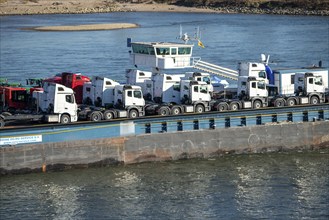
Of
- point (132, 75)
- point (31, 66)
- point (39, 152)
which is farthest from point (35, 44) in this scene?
point (39, 152)

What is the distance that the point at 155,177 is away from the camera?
142 feet

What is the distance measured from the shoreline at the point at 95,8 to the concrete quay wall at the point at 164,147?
359ft

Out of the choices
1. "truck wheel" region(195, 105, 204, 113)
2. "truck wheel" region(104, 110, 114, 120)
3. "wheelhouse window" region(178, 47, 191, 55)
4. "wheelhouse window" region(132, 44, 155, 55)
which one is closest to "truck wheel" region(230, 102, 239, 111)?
"truck wheel" region(195, 105, 204, 113)

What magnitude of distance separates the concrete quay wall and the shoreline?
109498mm

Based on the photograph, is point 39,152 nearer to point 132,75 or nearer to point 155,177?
point 155,177

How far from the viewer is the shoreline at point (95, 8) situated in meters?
166

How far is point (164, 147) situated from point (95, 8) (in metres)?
136

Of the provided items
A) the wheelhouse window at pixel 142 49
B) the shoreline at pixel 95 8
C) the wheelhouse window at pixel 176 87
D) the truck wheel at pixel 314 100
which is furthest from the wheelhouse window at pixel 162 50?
the shoreline at pixel 95 8

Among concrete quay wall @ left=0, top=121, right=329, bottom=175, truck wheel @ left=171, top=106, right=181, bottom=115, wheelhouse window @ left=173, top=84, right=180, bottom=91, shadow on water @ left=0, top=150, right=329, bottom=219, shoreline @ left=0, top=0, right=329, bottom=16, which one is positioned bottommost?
shadow on water @ left=0, top=150, right=329, bottom=219

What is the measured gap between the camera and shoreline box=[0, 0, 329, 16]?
166 meters

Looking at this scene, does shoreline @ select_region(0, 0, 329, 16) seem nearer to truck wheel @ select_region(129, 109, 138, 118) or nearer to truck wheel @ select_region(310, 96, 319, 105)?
truck wheel @ select_region(310, 96, 319, 105)

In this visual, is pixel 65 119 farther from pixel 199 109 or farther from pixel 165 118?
pixel 199 109

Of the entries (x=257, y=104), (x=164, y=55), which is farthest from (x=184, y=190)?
(x=164, y=55)

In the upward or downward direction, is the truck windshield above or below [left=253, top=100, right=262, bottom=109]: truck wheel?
above
